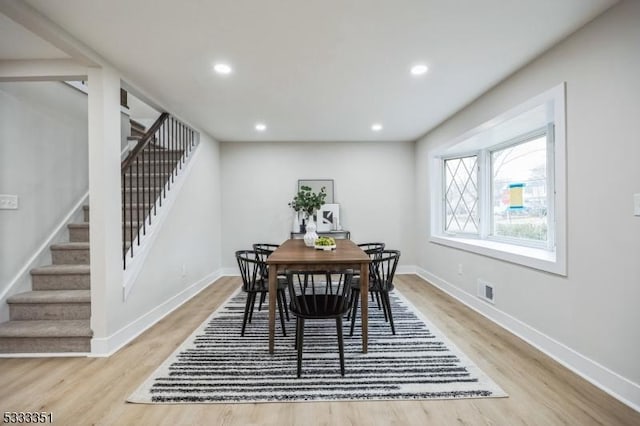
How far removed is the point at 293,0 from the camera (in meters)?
1.78

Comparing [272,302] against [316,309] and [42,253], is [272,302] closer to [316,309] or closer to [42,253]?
[316,309]

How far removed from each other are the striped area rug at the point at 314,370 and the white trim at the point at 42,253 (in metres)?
1.63

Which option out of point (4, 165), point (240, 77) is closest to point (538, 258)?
point (240, 77)

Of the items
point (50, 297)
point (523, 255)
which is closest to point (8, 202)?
point (50, 297)

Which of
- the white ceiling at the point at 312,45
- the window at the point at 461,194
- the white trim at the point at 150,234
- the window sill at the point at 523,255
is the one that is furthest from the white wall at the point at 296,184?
the white ceiling at the point at 312,45

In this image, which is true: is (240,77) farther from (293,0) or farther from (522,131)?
(522,131)

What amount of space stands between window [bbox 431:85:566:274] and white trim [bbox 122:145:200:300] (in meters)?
3.48

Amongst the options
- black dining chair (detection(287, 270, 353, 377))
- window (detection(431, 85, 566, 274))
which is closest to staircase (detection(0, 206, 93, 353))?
black dining chair (detection(287, 270, 353, 377))

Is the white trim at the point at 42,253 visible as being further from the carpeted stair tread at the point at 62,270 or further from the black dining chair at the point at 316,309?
the black dining chair at the point at 316,309

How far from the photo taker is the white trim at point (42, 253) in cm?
274

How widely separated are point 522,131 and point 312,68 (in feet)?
7.49

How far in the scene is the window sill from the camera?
2348 millimetres

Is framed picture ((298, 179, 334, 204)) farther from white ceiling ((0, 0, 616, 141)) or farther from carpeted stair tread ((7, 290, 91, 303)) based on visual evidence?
carpeted stair tread ((7, 290, 91, 303))

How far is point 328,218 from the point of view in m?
5.36
